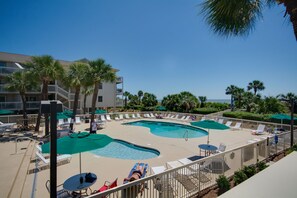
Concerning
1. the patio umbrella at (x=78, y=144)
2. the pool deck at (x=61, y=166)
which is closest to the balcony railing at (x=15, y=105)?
the pool deck at (x=61, y=166)

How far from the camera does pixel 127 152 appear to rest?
1049 centimetres

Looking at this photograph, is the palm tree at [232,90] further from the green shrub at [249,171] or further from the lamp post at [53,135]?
the lamp post at [53,135]

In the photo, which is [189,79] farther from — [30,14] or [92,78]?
[30,14]

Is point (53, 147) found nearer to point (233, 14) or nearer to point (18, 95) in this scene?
point (233, 14)

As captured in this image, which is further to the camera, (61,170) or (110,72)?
A: (110,72)

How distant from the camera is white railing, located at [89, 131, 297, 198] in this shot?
4004 mm

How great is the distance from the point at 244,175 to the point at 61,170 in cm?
725

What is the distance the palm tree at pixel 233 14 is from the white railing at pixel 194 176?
359 cm

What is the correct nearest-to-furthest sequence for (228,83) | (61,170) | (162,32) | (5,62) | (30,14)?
(61,170) → (30,14) → (162,32) → (5,62) → (228,83)

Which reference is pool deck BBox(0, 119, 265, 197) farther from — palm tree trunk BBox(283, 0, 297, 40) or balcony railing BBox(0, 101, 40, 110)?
balcony railing BBox(0, 101, 40, 110)

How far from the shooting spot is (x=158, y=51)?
2514 centimetres

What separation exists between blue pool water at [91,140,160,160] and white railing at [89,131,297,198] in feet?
→ 13.2

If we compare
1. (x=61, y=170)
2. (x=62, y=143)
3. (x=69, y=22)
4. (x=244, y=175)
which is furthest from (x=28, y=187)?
(x=69, y=22)

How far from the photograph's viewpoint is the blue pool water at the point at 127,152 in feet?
31.7
